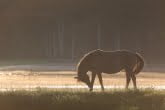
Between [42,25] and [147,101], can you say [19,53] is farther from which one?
[147,101]

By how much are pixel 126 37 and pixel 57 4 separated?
23.8 feet

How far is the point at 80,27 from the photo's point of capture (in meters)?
54.5

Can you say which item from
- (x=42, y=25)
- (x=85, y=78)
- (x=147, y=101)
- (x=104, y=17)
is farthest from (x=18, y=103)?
(x=42, y=25)

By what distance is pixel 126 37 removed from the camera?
53.5 m

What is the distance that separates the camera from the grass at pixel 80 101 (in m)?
13.2

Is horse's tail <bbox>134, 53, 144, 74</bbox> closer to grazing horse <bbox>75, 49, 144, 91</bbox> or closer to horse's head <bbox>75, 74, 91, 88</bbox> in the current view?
grazing horse <bbox>75, 49, 144, 91</bbox>

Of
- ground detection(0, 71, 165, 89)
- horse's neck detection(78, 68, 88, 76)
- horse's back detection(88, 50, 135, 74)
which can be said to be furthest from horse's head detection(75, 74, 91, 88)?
ground detection(0, 71, 165, 89)

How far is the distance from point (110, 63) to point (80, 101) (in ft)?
16.8

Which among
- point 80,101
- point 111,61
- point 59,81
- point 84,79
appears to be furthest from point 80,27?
point 80,101

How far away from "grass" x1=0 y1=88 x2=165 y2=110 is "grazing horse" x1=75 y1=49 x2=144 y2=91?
3231 mm

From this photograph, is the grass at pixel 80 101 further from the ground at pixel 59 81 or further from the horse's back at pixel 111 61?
the ground at pixel 59 81

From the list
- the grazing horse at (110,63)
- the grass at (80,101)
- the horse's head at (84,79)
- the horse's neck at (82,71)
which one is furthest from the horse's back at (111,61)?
the grass at (80,101)

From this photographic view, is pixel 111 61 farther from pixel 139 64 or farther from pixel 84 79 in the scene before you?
pixel 84 79

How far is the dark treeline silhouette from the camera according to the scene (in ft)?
167
